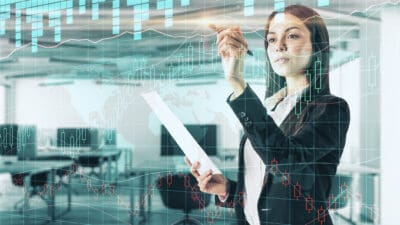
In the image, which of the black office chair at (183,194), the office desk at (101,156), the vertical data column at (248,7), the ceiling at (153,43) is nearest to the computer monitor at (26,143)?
the office desk at (101,156)

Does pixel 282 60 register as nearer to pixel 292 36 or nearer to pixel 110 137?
pixel 292 36

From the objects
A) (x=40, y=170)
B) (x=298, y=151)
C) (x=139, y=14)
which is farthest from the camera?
(x=40, y=170)

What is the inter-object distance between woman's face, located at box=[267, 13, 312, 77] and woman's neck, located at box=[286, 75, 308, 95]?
0.02 m

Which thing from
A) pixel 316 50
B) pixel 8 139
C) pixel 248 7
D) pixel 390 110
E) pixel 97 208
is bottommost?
pixel 97 208

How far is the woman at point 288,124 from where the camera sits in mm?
A: 1924

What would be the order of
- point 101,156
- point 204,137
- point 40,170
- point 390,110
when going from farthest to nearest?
1. point 40,170
2. point 101,156
3. point 204,137
4. point 390,110

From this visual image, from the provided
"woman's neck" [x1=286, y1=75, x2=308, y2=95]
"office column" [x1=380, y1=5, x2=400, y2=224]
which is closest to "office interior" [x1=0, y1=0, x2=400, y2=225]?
"office column" [x1=380, y1=5, x2=400, y2=224]

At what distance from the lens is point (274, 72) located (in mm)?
1998

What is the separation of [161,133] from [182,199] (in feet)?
1.07

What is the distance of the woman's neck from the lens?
195 cm

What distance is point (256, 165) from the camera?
205 cm

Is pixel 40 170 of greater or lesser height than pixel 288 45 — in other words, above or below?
below

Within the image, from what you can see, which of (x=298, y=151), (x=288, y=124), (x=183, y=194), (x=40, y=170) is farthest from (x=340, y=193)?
(x=40, y=170)

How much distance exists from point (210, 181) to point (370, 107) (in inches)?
30.3
